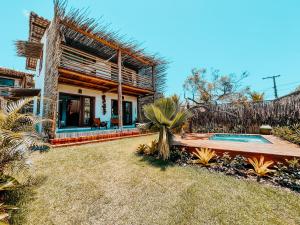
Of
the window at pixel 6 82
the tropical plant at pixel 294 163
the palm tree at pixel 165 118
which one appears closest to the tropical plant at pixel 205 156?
the palm tree at pixel 165 118

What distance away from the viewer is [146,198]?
2850 millimetres

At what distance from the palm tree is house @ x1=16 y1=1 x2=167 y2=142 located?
4334 millimetres

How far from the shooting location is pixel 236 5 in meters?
9.49

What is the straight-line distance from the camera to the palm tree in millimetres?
4758

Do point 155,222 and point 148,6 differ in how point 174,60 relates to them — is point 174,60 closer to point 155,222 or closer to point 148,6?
point 148,6

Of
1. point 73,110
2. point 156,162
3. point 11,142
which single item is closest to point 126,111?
point 73,110

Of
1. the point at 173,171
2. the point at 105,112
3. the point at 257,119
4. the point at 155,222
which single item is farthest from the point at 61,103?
the point at 257,119

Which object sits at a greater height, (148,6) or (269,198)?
(148,6)

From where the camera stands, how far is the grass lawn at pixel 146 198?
231cm

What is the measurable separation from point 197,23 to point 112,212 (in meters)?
13.7

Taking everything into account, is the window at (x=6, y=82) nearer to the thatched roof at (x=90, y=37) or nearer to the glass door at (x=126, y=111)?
the thatched roof at (x=90, y=37)

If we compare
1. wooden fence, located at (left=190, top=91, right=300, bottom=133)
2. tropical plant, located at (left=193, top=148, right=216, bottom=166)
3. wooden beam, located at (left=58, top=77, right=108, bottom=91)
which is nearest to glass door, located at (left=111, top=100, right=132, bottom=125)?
wooden beam, located at (left=58, top=77, right=108, bottom=91)

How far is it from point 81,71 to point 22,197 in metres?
8.17

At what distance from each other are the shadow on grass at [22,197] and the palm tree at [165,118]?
3.19 m
